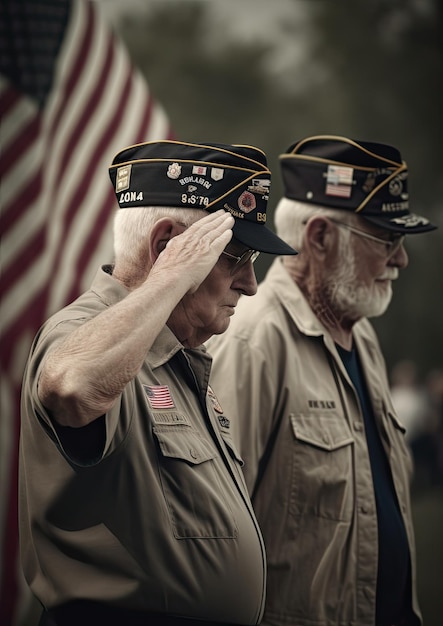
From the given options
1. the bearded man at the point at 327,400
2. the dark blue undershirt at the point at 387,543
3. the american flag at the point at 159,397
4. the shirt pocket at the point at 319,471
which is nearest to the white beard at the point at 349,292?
the bearded man at the point at 327,400

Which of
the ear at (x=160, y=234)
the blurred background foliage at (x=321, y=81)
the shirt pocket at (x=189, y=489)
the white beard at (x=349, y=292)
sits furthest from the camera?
the blurred background foliage at (x=321, y=81)

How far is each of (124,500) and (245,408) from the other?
112 cm

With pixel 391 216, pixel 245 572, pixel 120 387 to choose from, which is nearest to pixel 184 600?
pixel 245 572

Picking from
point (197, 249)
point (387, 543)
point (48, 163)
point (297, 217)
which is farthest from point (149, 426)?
point (48, 163)

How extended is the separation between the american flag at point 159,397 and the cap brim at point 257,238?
46 centimetres

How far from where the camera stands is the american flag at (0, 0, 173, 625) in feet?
16.6

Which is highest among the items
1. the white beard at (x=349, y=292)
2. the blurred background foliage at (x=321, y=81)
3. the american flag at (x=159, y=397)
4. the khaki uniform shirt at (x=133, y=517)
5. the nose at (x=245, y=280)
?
the blurred background foliage at (x=321, y=81)

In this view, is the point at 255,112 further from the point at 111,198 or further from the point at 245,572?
the point at 245,572

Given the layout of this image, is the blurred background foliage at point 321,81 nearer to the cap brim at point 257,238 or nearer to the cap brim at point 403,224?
the cap brim at point 403,224

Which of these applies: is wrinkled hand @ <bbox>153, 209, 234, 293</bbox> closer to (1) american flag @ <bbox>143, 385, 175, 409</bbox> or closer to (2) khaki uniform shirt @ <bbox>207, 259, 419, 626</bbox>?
(1) american flag @ <bbox>143, 385, 175, 409</bbox>

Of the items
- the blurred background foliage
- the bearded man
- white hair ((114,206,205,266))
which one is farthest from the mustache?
the blurred background foliage

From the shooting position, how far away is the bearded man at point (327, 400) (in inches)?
138

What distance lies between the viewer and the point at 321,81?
11.1m

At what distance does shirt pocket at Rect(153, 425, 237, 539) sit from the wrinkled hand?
382mm
